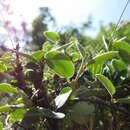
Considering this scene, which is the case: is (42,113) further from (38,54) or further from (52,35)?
(52,35)

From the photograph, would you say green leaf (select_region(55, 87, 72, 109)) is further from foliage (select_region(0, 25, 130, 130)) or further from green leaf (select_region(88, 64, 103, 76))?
green leaf (select_region(88, 64, 103, 76))

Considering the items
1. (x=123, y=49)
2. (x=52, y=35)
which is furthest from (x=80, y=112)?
(x=52, y=35)

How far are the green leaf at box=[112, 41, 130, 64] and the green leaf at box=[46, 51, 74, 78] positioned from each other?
116mm

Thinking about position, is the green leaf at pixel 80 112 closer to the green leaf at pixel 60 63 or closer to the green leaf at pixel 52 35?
the green leaf at pixel 60 63

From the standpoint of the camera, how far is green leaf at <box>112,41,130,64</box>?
513 millimetres

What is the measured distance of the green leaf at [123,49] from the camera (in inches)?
20.2

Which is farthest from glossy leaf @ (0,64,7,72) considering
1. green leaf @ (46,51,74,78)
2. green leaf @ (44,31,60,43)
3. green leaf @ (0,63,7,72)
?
green leaf @ (44,31,60,43)

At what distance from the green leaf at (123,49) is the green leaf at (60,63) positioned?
0.12 m

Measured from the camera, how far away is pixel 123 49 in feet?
1.71

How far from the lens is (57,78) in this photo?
23.5 inches

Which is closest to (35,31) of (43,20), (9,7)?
(43,20)

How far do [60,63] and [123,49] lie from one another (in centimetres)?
15

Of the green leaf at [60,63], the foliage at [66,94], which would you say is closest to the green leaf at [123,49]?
the foliage at [66,94]

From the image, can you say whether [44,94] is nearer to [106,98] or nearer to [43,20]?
[106,98]
